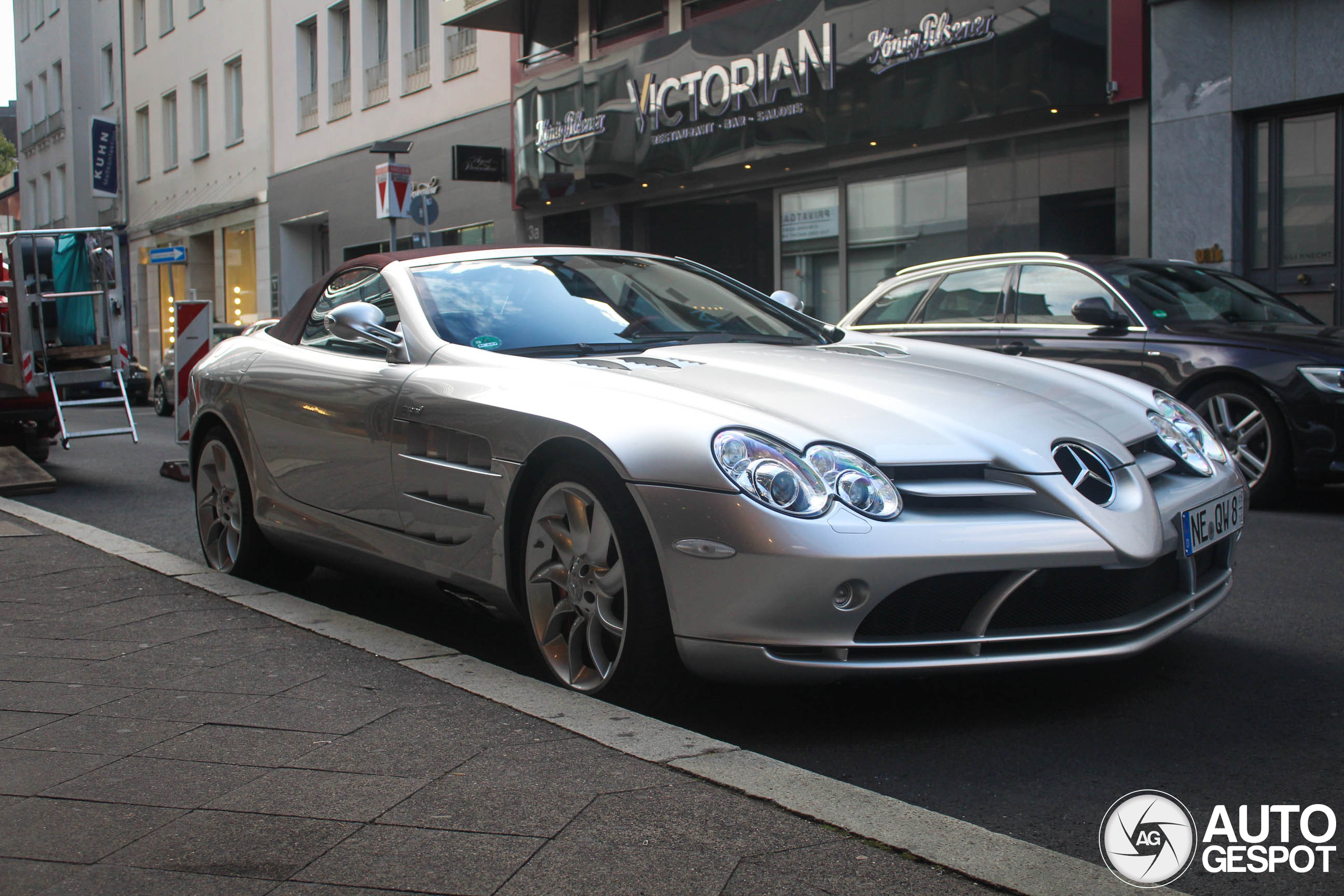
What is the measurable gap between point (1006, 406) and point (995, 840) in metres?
1.44

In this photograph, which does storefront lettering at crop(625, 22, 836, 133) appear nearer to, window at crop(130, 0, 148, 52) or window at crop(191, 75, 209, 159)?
window at crop(191, 75, 209, 159)

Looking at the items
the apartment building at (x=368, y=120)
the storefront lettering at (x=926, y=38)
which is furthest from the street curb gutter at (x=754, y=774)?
the apartment building at (x=368, y=120)

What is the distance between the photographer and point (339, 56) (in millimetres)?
27781

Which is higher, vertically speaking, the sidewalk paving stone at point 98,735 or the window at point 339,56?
the window at point 339,56

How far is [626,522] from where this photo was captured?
348cm

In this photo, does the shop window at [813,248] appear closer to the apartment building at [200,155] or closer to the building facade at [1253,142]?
the building facade at [1253,142]

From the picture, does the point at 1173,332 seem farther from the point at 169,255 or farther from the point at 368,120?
the point at 368,120

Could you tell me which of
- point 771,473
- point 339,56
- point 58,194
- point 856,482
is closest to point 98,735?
→ point 771,473

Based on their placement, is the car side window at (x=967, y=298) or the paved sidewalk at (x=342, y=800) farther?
the car side window at (x=967, y=298)

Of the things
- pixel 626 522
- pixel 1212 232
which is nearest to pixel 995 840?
pixel 626 522

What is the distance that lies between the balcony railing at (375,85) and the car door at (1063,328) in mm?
19031

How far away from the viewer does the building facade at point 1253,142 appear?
1211 cm

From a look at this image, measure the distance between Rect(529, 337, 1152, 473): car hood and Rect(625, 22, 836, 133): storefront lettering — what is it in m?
11.7

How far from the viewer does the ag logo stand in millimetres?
2535
